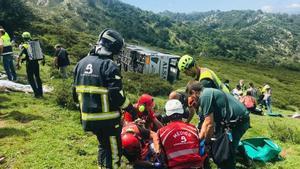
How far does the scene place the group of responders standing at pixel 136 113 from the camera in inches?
221

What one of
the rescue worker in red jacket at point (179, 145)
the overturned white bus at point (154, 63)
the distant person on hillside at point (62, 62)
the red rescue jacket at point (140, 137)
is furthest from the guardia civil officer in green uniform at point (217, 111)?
the overturned white bus at point (154, 63)

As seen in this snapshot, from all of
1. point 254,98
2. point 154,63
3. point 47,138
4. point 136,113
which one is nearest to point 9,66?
point 47,138

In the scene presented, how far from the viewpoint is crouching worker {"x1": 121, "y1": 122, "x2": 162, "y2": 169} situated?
8.09 metres

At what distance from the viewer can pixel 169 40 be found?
153500mm

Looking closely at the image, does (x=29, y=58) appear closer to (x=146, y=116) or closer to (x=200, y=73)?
(x=146, y=116)

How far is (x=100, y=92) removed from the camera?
18.3 ft

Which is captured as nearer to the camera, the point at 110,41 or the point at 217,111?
the point at 110,41

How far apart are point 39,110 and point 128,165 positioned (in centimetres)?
595

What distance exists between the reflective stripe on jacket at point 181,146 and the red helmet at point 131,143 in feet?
6.01

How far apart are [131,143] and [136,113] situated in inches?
78.9

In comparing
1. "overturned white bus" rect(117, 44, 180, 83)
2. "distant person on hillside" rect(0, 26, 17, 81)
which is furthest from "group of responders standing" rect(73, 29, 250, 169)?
"overturned white bus" rect(117, 44, 180, 83)

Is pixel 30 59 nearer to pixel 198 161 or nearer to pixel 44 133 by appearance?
pixel 44 133

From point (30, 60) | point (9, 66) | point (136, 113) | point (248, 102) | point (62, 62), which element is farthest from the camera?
point (62, 62)

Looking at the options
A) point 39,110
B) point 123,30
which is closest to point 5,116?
point 39,110
